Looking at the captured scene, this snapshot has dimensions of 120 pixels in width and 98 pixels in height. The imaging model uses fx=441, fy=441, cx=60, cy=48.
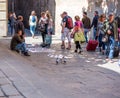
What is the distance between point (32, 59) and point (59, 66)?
187cm

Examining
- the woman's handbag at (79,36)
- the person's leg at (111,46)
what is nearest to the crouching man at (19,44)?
the woman's handbag at (79,36)

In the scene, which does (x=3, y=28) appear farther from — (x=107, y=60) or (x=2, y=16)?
(x=107, y=60)

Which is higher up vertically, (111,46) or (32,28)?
(32,28)

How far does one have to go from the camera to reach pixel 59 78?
1098 cm

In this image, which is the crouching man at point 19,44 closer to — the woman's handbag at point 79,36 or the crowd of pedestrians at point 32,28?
the crowd of pedestrians at point 32,28

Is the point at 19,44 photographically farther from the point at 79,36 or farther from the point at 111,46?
the point at 111,46

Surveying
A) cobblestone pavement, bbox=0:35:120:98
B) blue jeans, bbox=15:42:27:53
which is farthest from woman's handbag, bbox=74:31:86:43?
blue jeans, bbox=15:42:27:53

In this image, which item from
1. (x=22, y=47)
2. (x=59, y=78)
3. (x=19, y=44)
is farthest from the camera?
(x=19, y=44)

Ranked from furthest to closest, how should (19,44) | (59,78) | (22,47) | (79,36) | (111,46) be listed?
(79,36) → (19,44) → (22,47) → (111,46) → (59,78)

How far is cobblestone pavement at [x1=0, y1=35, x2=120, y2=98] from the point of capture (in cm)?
876

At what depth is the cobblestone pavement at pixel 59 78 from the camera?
8.76 m

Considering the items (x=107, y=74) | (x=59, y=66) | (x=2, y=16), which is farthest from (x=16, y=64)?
(x=2, y=16)

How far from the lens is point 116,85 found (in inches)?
402

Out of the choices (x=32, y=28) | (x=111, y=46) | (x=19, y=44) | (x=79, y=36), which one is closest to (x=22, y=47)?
(x=19, y=44)
